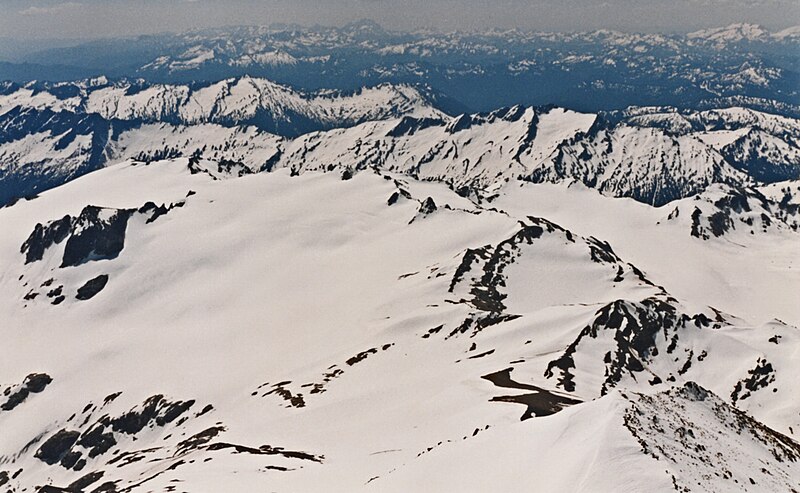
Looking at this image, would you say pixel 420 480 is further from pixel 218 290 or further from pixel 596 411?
pixel 218 290

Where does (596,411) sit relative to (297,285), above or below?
above

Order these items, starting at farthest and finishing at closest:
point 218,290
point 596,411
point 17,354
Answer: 1. point 218,290
2. point 17,354
3. point 596,411

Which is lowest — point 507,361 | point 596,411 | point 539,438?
point 507,361

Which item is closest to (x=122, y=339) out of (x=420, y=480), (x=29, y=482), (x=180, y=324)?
(x=180, y=324)

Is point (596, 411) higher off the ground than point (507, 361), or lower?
higher

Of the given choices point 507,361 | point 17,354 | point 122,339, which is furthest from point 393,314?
point 17,354

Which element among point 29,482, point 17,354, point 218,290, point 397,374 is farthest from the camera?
point 218,290

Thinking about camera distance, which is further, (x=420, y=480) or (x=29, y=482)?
(x=29, y=482)

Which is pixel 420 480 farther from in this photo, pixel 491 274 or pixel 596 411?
pixel 491 274

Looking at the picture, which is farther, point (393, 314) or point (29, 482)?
point (393, 314)
